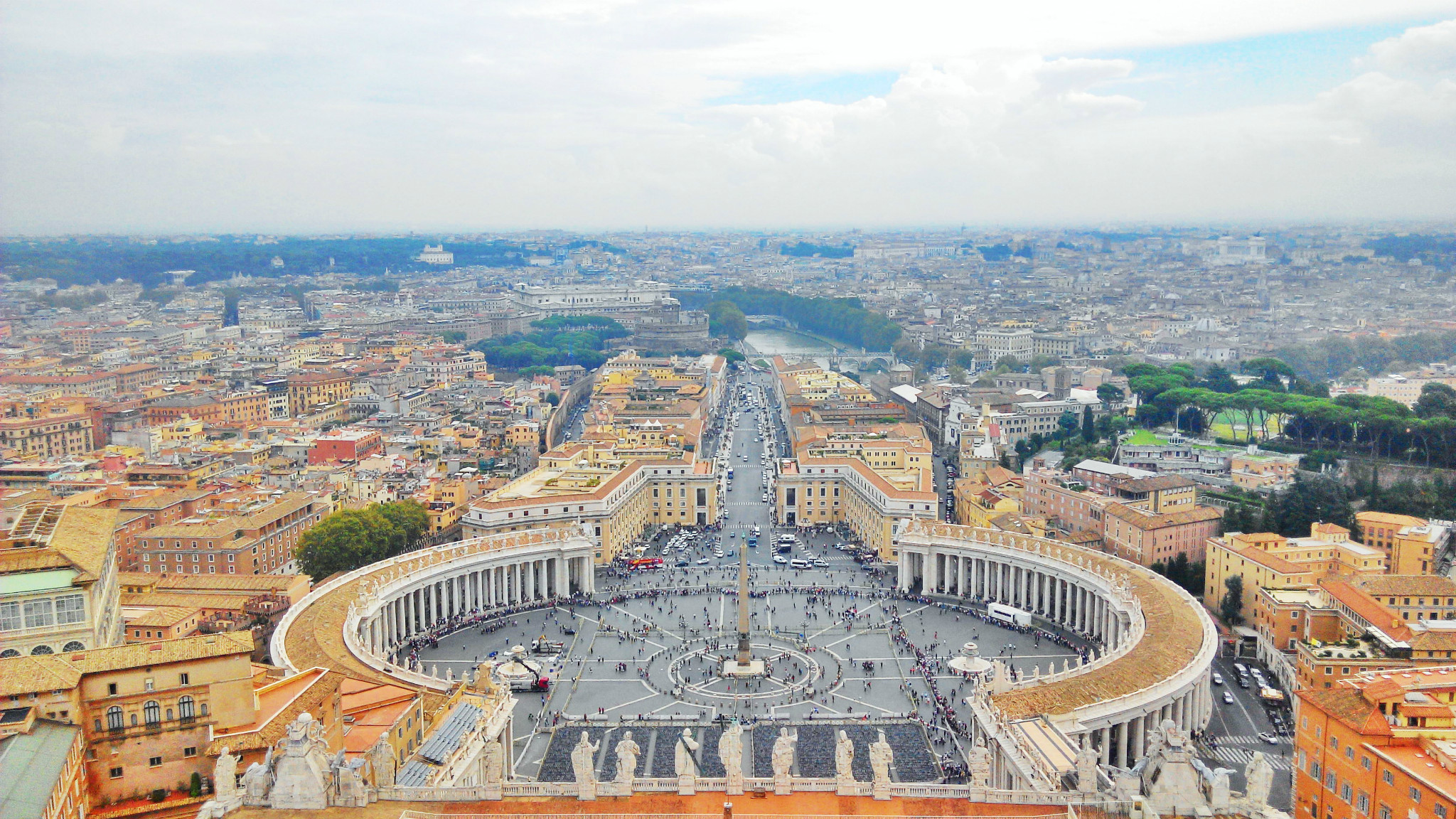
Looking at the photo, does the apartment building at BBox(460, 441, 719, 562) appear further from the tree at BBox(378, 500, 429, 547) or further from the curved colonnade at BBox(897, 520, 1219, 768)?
the curved colonnade at BBox(897, 520, 1219, 768)

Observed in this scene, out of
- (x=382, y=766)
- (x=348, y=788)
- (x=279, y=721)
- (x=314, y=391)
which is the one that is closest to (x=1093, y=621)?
(x=279, y=721)

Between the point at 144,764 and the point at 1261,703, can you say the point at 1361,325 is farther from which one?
the point at 144,764

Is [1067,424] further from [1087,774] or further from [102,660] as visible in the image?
[102,660]

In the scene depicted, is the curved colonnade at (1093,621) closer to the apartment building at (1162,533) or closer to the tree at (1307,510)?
the apartment building at (1162,533)

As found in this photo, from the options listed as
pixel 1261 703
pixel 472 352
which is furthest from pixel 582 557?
pixel 472 352

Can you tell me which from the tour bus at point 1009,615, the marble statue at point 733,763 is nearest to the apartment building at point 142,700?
the marble statue at point 733,763

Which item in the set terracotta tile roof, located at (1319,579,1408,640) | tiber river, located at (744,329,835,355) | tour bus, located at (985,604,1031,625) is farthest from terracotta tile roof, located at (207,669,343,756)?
tiber river, located at (744,329,835,355)
